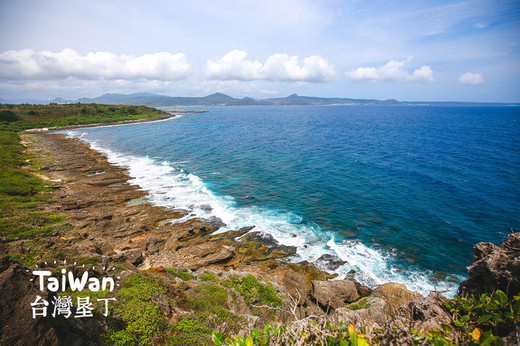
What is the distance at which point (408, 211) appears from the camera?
28.8 meters

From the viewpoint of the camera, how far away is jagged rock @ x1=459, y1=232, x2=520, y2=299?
25.3ft

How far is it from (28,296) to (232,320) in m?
8.35

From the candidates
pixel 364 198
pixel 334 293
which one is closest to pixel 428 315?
pixel 334 293

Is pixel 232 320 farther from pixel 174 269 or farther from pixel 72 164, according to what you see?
pixel 72 164

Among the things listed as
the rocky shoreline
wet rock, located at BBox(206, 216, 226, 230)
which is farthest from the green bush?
wet rock, located at BBox(206, 216, 226, 230)

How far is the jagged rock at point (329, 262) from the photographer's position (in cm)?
2056

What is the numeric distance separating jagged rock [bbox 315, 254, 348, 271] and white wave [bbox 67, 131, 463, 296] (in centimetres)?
37

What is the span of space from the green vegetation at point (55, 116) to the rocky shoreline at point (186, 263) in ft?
310

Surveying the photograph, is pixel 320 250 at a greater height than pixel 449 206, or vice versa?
pixel 449 206

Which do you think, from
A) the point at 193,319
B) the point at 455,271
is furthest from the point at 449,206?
the point at 193,319

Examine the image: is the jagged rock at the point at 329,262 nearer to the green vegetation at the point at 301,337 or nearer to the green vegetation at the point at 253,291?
the green vegetation at the point at 253,291

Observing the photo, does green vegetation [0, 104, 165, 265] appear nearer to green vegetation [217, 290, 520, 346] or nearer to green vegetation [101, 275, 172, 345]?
green vegetation [101, 275, 172, 345]

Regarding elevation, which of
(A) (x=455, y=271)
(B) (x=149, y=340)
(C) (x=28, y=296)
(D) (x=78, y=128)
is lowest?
(A) (x=455, y=271)

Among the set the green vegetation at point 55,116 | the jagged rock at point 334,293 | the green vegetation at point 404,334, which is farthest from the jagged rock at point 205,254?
the green vegetation at point 55,116
